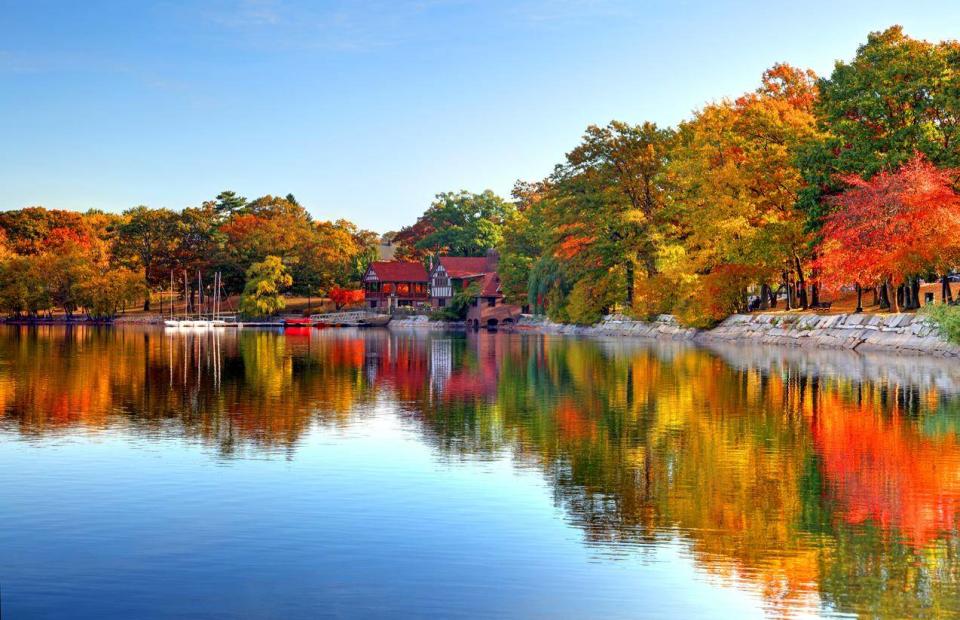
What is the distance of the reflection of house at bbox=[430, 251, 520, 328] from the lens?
116188 millimetres

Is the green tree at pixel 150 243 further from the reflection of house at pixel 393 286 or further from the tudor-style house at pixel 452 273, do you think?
the tudor-style house at pixel 452 273

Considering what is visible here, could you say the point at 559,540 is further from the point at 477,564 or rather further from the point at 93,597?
the point at 93,597

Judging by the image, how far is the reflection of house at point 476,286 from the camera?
11619 cm

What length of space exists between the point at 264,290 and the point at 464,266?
27.6 m

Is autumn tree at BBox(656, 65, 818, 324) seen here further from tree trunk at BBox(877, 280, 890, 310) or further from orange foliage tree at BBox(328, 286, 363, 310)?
orange foliage tree at BBox(328, 286, 363, 310)

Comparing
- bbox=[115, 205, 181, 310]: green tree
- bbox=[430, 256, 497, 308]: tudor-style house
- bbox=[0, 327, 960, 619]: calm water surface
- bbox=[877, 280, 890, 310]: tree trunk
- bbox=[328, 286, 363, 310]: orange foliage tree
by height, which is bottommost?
bbox=[0, 327, 960, 619]: calm water surface

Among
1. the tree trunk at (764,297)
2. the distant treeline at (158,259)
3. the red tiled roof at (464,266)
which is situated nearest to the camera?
the tree trunk at (764,297)

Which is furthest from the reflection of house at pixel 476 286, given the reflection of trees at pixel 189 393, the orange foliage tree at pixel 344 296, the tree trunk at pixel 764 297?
the reflection of trees at pixel 189 393

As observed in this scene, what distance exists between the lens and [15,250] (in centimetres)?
15250

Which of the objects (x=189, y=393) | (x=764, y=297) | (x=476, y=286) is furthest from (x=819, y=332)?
(x=476, y=286)

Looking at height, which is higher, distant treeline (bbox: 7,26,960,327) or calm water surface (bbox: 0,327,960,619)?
distant treeline (bbox: 7,26,960,327)

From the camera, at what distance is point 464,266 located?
5482 inches

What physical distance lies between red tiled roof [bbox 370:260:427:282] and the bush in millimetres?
106185

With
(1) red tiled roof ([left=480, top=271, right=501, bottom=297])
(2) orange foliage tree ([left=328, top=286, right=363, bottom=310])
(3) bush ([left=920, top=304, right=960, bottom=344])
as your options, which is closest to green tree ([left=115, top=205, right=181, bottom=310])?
(2) orange foliage tree ([left=328, top=286, right=363, bottom=310])
